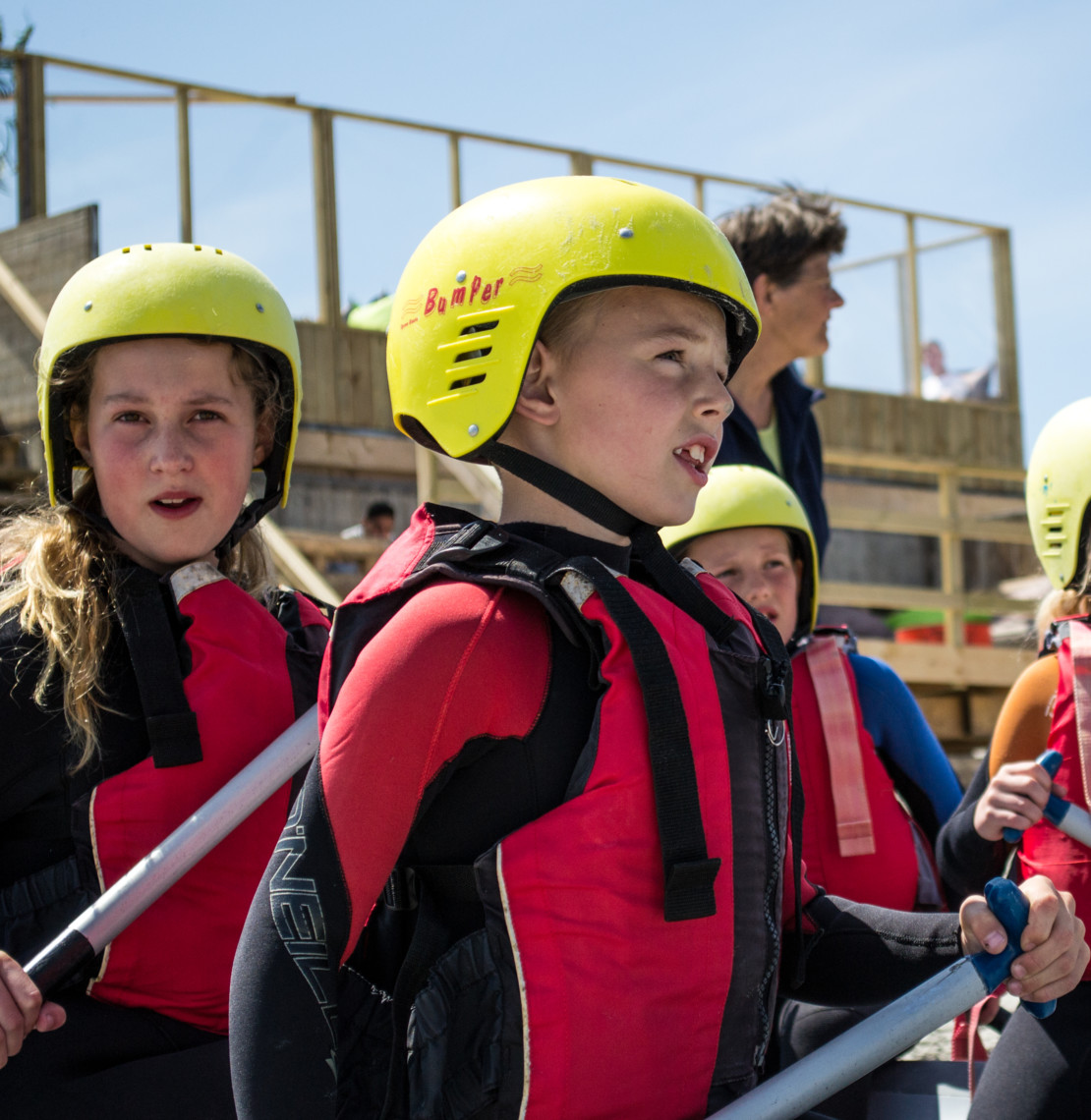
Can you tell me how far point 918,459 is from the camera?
41.0 ft

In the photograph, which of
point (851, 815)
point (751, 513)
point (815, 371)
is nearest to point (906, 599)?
point (815, 371)

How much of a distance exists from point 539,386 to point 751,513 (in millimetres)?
1698

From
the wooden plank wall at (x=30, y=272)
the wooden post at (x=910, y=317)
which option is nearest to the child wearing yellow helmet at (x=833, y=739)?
the wooden plank wall at (x=30, y=272)

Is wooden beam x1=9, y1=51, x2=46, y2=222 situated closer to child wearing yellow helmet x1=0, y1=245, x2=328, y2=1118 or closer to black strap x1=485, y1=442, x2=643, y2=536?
child wearing yellow helmet x1=0, y1=245, x2=328, y2=1118

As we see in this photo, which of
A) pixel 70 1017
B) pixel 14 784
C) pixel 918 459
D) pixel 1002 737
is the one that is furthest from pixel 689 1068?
pixel 918 459

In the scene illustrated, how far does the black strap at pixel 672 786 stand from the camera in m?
1.72

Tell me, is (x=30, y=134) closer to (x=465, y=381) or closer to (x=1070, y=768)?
(x=465, y=381)

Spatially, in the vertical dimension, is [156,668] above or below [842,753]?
above

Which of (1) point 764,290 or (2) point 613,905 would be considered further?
(1) point 764,290

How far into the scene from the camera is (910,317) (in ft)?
42.0

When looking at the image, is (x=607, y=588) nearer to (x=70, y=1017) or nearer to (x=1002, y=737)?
(x=70, y=1017)

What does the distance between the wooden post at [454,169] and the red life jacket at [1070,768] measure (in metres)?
7.61

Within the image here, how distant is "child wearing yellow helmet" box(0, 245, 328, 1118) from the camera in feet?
7.63

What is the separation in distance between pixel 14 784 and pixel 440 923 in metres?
1.00
